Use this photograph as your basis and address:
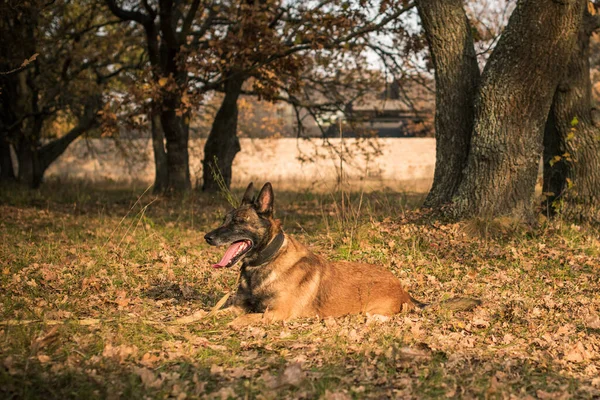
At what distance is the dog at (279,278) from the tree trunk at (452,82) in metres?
→ 4.76

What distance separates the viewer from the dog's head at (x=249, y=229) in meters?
6.49

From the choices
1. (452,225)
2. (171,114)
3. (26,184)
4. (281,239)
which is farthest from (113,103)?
(281,239)

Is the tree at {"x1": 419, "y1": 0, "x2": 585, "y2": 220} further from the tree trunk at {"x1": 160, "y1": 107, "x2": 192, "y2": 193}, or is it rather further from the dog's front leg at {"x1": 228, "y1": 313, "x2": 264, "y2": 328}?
the tree trunk at {"x1": 160, "y1": 107, "x2": 192, "y2": 193}

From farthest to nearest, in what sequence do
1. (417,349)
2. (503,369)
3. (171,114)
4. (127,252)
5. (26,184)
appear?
(26,184), (171,114), (127,252), (417,349), (503,369)

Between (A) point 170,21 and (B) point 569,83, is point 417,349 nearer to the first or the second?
(B) point 569,83

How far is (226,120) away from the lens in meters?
20.2

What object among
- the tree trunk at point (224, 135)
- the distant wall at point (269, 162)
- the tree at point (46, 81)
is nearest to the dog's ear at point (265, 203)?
the tree trunk at point (224, 135)

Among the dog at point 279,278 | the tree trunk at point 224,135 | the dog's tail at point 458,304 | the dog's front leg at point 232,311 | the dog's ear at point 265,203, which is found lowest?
the dog's tail at point 458,304

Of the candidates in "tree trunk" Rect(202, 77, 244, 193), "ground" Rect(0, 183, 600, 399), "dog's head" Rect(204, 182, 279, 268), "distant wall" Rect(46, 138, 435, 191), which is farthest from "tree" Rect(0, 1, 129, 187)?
"dog's head" Rect(204, 182, 279, 268)

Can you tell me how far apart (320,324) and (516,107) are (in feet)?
18.9

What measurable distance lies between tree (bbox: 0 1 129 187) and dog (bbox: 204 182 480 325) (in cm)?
1503

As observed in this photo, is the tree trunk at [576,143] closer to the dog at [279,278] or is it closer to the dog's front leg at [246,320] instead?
the dog at [279,278]

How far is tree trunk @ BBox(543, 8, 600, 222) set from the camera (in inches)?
475

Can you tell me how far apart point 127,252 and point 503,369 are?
20.1 ft
